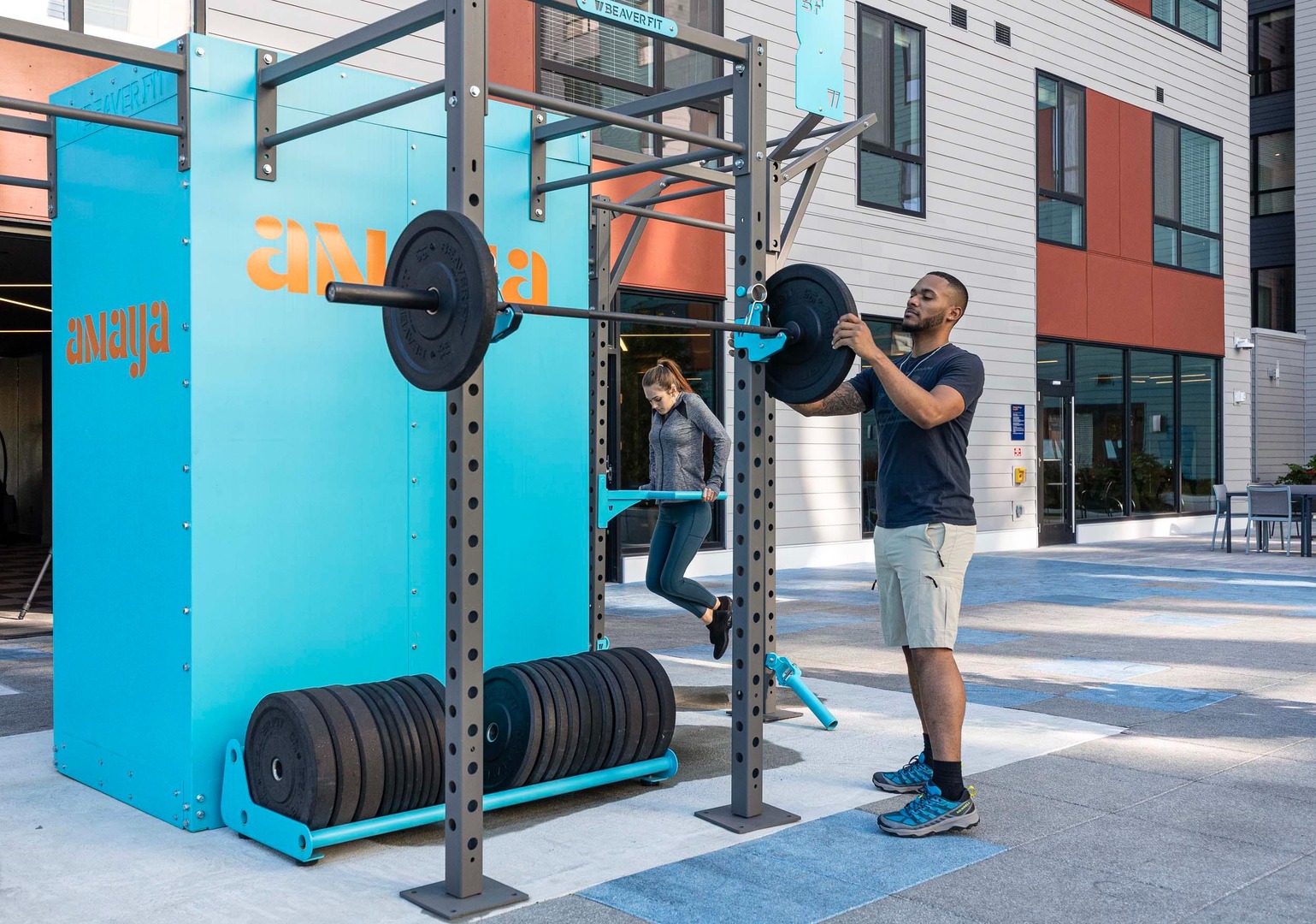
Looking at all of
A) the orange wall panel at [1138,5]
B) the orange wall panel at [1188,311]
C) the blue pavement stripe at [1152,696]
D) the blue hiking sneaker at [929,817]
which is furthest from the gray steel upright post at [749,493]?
the orange wall panel at [1138,5]

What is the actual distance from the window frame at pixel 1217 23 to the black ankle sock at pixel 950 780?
18.0m

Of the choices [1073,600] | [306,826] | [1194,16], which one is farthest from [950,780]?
[1194,16]

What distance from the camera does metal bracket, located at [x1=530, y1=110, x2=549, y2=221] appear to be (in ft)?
16.3

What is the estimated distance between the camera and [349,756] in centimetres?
375

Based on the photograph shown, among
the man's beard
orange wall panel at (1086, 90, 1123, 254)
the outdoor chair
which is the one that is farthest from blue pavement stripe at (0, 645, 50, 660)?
orange wall panel at (1086, 90, 1123, 254)

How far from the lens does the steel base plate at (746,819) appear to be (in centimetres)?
401

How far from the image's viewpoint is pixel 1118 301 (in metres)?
17.7

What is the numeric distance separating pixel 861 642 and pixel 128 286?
17.4 feet

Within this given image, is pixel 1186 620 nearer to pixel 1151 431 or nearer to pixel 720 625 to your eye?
pixel 720 625

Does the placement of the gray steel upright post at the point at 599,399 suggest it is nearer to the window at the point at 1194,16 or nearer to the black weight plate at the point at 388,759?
the black weight plate at the point at 388,759

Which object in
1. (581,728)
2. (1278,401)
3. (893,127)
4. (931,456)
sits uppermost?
(893,127)

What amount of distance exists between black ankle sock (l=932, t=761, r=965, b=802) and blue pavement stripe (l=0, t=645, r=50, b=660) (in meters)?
5.89

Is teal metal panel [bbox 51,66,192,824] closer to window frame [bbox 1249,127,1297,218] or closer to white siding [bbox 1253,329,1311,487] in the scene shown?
white siding [bbox 1253,329,1311,487]

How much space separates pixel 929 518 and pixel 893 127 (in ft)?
37.3
